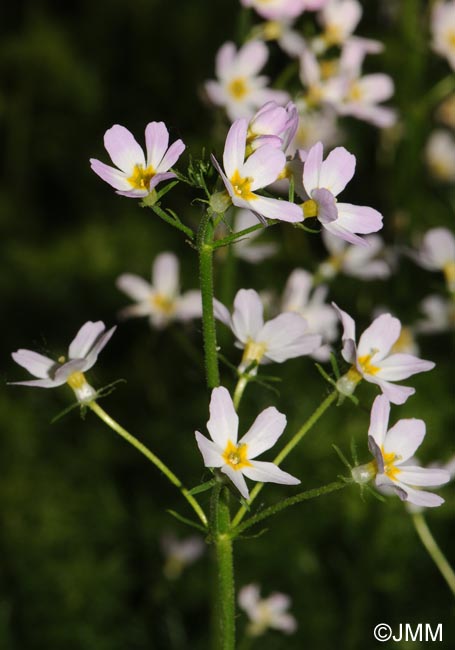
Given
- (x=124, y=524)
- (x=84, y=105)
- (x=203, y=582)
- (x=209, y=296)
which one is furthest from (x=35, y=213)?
(x=209, y=296)

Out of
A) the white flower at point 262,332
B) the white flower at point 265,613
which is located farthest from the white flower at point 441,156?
the white flower at point 262,332

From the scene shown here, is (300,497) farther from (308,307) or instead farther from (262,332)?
(308,307)

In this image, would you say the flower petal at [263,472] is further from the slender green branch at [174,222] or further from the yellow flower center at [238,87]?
the yellow flower center at [238,87]

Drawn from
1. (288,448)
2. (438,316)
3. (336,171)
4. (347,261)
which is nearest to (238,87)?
(347,261)

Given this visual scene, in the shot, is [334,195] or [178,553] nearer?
[334,195]

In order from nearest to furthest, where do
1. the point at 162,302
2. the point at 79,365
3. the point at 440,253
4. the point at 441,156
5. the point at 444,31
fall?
the point at 79,365
the point at 440,253
the point at 162,302
the point at 444,31
the point at 441,156

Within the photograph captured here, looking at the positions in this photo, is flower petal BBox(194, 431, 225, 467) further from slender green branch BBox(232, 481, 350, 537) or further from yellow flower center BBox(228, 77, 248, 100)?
yellow flower center BBox(228, 77, 248, 100)

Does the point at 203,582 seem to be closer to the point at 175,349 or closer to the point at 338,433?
the point at 338,433

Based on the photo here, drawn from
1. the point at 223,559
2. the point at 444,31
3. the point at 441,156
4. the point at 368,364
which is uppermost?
the point at 441,156
